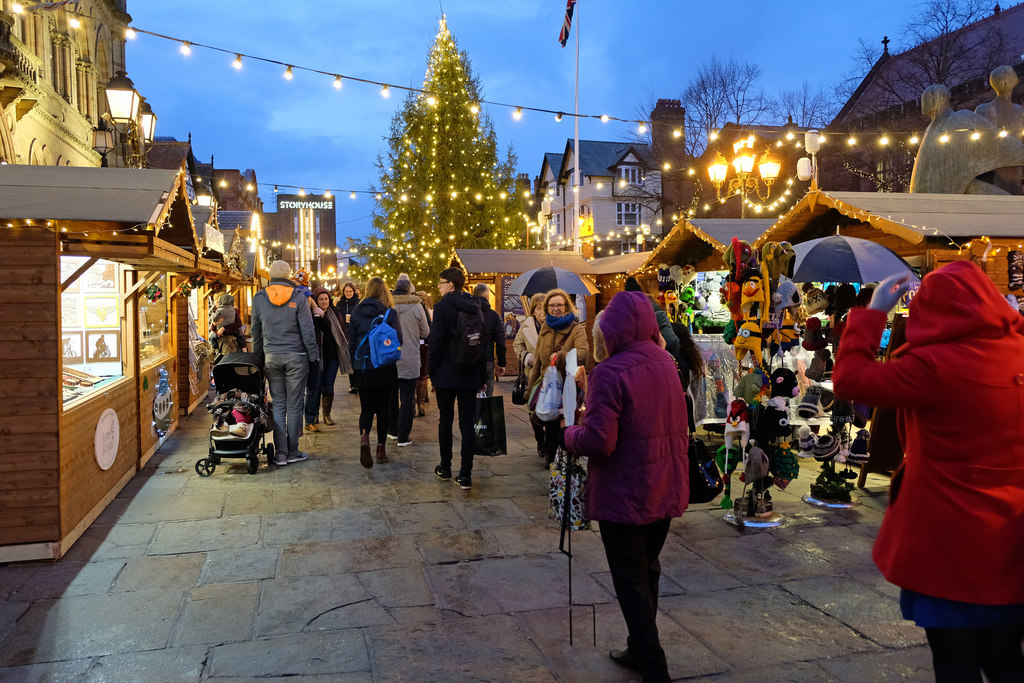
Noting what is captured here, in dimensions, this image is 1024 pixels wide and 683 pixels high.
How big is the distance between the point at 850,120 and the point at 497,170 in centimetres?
1559

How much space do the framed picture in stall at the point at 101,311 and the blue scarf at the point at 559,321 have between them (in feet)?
13.1

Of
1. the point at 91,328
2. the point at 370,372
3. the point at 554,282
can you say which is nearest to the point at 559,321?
the point at 370,372

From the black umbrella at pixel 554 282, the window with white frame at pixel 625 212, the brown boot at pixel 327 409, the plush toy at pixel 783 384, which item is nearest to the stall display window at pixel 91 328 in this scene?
the brown boot at pixel 327 409

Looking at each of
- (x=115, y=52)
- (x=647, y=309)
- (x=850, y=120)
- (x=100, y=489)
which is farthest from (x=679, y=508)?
(x=850, y=120)

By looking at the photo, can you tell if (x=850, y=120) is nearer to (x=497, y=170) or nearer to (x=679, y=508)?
(x=497, y=170)

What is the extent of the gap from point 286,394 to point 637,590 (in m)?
5.40

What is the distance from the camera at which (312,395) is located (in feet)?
30.1

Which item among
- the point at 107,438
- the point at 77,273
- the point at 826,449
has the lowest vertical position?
the point at 826,449

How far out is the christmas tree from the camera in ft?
82.0

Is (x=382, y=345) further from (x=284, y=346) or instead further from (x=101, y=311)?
(x=101, y=311)

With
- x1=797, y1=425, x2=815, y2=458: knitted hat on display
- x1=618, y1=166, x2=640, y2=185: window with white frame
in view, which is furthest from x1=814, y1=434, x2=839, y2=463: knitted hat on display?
x1=618, y1=166, x2=640, y2=185: window with white frame

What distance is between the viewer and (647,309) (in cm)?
310

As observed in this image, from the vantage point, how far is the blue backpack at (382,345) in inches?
285

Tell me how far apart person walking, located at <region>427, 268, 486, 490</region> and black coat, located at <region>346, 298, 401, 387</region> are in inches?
41.7
